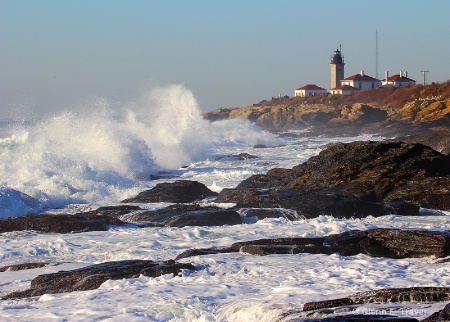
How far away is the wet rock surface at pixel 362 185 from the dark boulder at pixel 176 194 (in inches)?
31.2

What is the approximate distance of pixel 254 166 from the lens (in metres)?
28.6

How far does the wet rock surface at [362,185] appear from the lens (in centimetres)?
1356

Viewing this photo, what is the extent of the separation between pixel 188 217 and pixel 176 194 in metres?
3.96

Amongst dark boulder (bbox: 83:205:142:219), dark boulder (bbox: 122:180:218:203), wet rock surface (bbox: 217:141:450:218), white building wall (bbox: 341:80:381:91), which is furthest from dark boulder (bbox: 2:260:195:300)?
white building wall (bbox: 341:80:381:91)

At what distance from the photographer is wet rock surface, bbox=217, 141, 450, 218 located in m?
13.6

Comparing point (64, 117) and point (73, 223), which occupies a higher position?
point (64, 117)

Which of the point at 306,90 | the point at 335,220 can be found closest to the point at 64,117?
the point at 335,220

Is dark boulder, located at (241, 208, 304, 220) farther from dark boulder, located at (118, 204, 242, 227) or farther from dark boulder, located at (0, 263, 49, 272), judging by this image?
dark boulder, located at (0, 263, 49, 272)

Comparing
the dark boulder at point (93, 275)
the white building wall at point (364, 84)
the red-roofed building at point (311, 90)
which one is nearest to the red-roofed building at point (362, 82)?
the white building wall at point (364, 84)

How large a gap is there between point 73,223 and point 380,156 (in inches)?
261

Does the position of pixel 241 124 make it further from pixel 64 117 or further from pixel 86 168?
pixel 86 168

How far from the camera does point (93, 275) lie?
26.1 ft

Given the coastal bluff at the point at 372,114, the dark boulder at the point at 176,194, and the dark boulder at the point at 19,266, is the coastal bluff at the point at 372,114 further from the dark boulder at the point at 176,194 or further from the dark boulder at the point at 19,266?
the dark boulder at the point at 19,266

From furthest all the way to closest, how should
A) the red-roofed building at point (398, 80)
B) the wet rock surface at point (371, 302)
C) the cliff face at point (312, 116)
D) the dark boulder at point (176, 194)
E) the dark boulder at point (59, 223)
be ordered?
1. the red-roofed building at point (398, 80)
2. the cliff face at point (312, 116)
3. the dark boulder at point (176, 194)
4. the dark boulder at point (59, 223)
5. the wet rock surface at point (371, 302)
